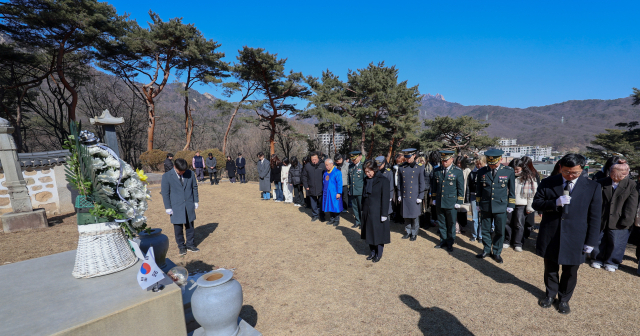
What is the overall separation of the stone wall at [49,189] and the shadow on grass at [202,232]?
4.62 metres

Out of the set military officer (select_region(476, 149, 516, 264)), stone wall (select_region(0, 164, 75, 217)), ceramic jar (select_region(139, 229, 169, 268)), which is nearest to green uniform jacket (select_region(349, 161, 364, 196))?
military officer (select_region(476, 149, 516, 264))

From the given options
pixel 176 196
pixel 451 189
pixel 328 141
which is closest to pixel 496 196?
pixel 451 189

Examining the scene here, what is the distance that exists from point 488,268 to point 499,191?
50.3 inches

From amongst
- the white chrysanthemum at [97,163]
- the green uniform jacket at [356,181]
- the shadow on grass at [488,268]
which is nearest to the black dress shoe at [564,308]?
the shadow on grass at [488,268]

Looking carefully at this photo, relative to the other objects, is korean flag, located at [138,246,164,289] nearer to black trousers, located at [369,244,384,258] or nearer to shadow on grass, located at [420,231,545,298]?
black trousers, located at [369,244,384,258]

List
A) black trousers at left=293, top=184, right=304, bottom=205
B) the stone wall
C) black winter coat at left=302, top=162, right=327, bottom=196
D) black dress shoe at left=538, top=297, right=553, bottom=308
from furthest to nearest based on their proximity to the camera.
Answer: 1. black trousers at left=293, top=184, right=304, bottom=205
2. the stone wall
3. black winter coat at left=302, top=162, right=327, bottom=196
4. black dress shoe at left=538, top=297, right=553, bottom=308

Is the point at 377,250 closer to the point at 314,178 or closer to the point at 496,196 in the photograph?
the point at 496,196

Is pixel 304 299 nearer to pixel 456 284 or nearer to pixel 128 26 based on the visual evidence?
pixel 456 284

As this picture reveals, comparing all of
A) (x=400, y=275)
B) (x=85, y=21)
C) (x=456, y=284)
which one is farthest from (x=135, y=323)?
(x=85, y=21)

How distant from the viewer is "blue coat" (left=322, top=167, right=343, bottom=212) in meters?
6.74

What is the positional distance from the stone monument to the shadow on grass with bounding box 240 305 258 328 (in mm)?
7186

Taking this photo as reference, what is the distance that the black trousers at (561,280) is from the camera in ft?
10.1

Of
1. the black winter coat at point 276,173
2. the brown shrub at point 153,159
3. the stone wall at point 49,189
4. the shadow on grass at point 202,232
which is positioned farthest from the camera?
the brown shrub at point 153,159

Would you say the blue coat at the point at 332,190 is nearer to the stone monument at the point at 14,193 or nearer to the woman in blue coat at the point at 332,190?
the woman in blue coat at the point at 332,190
